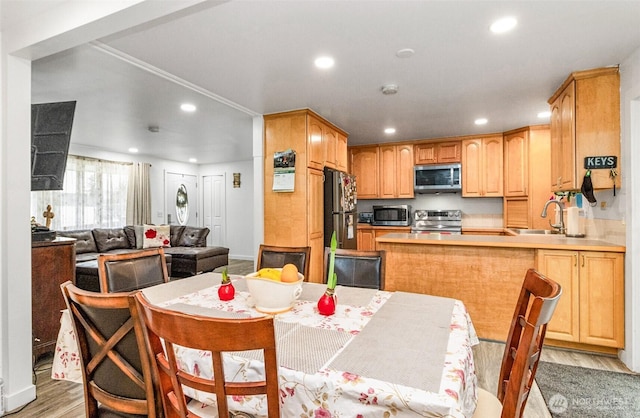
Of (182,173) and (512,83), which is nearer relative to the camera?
(512,83)

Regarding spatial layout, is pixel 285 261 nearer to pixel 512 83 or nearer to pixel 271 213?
pixel 271 213

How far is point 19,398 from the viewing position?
201 centimetres

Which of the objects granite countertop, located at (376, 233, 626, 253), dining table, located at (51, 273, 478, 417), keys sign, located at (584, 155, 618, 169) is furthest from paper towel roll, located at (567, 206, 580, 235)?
dining table, located at (51, 273, 478, 417)

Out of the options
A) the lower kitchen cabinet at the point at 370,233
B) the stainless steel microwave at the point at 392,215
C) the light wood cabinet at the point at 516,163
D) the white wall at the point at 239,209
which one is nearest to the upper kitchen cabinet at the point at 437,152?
the light wood cabinet at the point at 516,163

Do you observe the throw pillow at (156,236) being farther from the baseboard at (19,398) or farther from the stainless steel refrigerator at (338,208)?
the baseboard at (19,398)

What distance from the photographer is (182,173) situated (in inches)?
320

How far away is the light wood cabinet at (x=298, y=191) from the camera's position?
3.79 m

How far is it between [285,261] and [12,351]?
1.73m

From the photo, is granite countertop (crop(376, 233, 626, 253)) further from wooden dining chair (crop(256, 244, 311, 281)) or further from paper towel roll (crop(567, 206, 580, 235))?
wooden dining chair (crop(256, 244, 311, 281))

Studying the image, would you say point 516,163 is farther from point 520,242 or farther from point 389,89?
point 389,89

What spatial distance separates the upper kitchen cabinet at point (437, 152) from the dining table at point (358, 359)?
4.26 m

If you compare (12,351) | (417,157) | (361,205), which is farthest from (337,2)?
(361,205)

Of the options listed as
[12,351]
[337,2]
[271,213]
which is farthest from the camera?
[271,213]

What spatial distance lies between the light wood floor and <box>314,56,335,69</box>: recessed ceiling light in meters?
2.57
